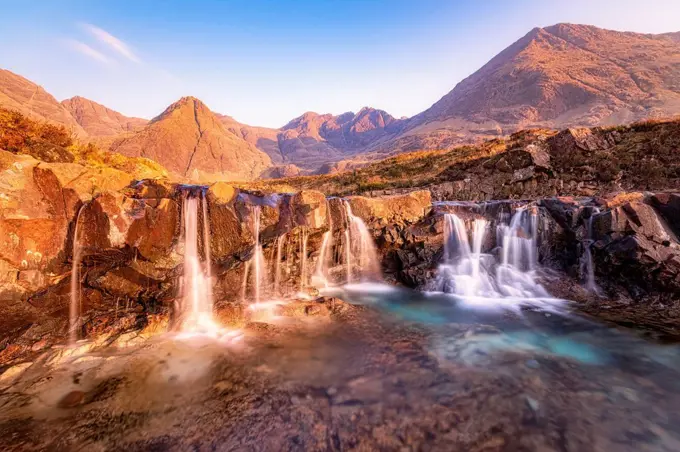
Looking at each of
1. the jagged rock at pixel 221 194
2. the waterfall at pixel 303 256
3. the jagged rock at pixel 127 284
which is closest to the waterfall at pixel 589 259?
the waterfall at pixel 303 256

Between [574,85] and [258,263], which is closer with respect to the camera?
[258,263]

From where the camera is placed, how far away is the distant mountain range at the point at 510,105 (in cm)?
6044

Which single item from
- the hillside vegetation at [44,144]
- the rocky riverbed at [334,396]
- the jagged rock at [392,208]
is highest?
the hillside vegetation at [44,144]

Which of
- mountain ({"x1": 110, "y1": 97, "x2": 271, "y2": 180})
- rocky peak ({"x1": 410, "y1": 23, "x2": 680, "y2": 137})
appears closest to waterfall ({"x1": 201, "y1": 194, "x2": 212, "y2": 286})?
mountain ({"x1": 110, "y1": 97, "x2": 271, "y2": 180})

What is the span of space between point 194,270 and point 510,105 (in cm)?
9558

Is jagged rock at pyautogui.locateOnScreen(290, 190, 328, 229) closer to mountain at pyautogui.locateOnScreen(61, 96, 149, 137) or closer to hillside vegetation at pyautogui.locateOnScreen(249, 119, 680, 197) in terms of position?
hillside vegetation at pyautogui.locateOnScreen(249, 119, 680, 197)

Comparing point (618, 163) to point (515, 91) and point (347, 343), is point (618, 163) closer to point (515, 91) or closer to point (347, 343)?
point (347, 343)

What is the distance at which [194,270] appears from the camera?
7.55 metres

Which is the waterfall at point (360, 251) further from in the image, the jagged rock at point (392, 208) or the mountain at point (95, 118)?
the mountain at point (95, 118)

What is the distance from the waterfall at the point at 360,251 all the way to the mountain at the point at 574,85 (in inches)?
2709

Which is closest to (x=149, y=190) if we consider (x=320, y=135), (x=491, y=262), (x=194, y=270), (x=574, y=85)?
(x=194, y=270)

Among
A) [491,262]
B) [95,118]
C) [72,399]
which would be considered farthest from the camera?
[95,118]

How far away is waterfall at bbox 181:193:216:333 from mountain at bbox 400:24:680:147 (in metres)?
73.3

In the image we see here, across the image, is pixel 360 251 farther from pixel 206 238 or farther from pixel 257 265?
pixel 206 238
